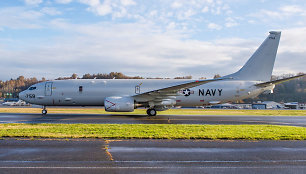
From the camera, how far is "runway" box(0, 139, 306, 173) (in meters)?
7.34

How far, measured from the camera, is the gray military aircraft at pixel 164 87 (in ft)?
92.1

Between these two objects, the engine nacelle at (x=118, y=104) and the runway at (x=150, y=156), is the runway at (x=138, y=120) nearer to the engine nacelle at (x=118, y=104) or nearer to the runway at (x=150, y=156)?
the engine nacelle at (x=118, y=104)

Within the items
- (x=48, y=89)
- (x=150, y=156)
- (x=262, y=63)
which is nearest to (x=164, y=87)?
(x=262, y=63)

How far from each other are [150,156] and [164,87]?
20.1 meters

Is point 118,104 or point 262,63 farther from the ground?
point 262,63

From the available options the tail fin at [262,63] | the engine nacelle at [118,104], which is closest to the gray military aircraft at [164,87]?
the tail fin at [262,63]

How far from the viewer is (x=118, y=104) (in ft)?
83.3

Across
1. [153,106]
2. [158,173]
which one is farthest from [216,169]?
[153,106]

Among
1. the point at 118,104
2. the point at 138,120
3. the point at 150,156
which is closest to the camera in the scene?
the point at 150,156

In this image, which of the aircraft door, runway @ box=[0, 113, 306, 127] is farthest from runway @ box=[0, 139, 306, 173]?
the aircraft door

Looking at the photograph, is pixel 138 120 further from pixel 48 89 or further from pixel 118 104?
pixel 48 89

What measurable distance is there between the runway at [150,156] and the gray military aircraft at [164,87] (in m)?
16.3

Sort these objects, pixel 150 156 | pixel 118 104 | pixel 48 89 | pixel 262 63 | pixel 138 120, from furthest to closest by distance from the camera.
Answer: pixel 262 63 < pixel 48 89 < pixel 118 104 < pixel 138 120 < pixel 150 156

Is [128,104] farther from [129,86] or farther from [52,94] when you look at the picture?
[52,94]
